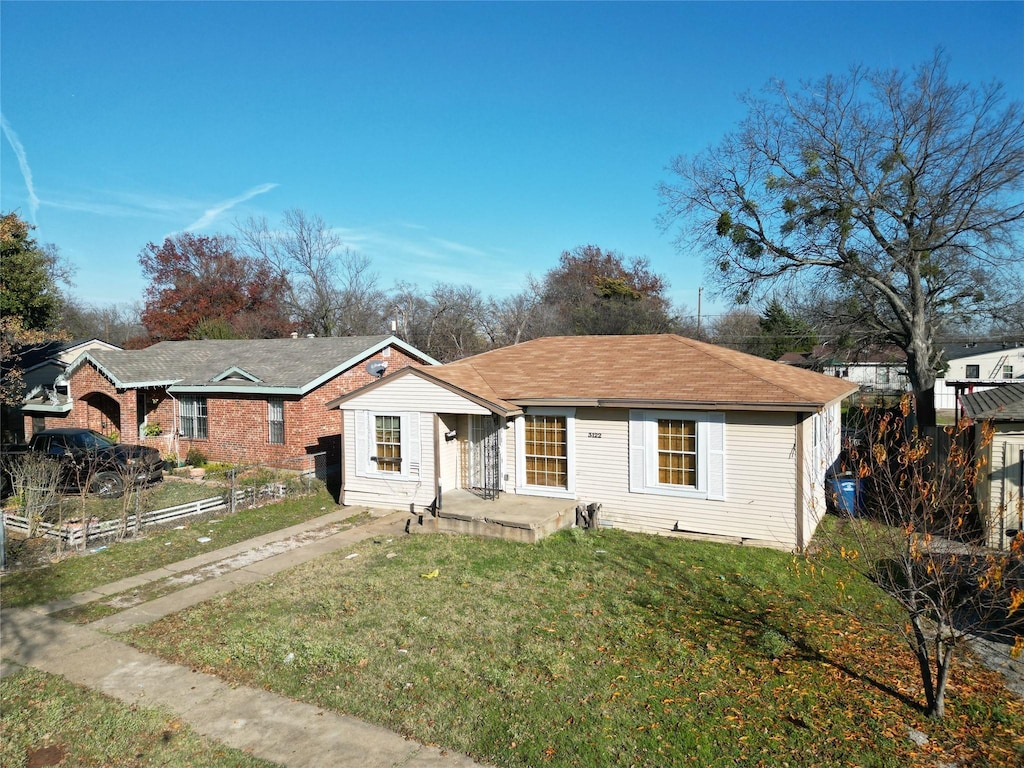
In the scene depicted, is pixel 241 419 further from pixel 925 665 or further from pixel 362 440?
pixel 925 665

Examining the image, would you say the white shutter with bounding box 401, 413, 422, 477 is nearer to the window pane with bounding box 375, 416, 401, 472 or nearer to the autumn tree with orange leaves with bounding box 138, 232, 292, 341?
the window pane with bounding box 375, 416, 401, 472

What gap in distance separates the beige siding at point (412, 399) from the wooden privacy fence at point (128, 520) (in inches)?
132

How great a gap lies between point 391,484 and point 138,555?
5307mm

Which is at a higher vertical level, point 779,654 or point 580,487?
point 580,487

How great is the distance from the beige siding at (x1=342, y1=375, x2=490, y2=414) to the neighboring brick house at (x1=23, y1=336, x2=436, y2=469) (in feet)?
7.99

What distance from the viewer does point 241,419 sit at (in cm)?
2086

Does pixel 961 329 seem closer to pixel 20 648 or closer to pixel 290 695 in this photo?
pixel 290 695

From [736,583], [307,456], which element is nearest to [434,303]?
[307,456]

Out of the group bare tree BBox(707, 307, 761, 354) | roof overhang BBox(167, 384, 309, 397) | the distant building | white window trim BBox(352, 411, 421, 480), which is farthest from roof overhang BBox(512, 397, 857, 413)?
bare tree BBox(707, 307, 761, 354)

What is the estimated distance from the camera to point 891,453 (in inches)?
767

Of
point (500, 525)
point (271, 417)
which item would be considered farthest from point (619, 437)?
point (271, 417)

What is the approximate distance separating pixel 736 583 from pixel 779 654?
102 inches

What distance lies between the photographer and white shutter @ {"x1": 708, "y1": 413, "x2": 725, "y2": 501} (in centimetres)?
1204

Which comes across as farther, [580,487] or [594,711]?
[580,487]
